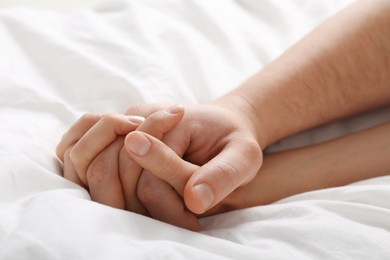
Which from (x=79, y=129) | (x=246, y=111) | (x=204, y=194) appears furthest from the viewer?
(x=246, y=111)

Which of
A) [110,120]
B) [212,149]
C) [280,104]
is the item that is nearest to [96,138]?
[110,120]

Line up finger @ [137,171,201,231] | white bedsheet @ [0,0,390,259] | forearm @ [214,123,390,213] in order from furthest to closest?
forearm @ [214,123,390,213] < finger @ [137,171,201,231] < white bedsheet @ [0,0,390,259]

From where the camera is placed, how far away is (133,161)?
683 millimetres

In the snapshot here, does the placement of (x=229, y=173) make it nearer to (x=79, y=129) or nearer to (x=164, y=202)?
(x=164, y=202)

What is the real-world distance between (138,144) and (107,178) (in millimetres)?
74

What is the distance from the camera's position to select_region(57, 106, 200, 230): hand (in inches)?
26.7

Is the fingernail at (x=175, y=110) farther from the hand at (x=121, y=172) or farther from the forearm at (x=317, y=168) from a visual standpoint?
the forearm at (x=317, y=168)

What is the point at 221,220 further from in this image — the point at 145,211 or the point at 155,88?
the point at 155,88

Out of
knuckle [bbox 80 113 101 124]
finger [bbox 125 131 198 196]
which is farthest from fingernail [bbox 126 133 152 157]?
knuckle [bbox 80 113 101 124]

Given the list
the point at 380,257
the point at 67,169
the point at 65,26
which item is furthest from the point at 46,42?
the point at 380,257

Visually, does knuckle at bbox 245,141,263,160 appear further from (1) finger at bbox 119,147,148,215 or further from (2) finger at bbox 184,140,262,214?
(1) finger at bbox 119,147,148,215

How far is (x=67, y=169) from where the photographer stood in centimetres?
72

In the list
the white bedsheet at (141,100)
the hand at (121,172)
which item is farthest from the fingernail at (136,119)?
the white bedsheet at (141,100)

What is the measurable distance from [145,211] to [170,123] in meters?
0.12
